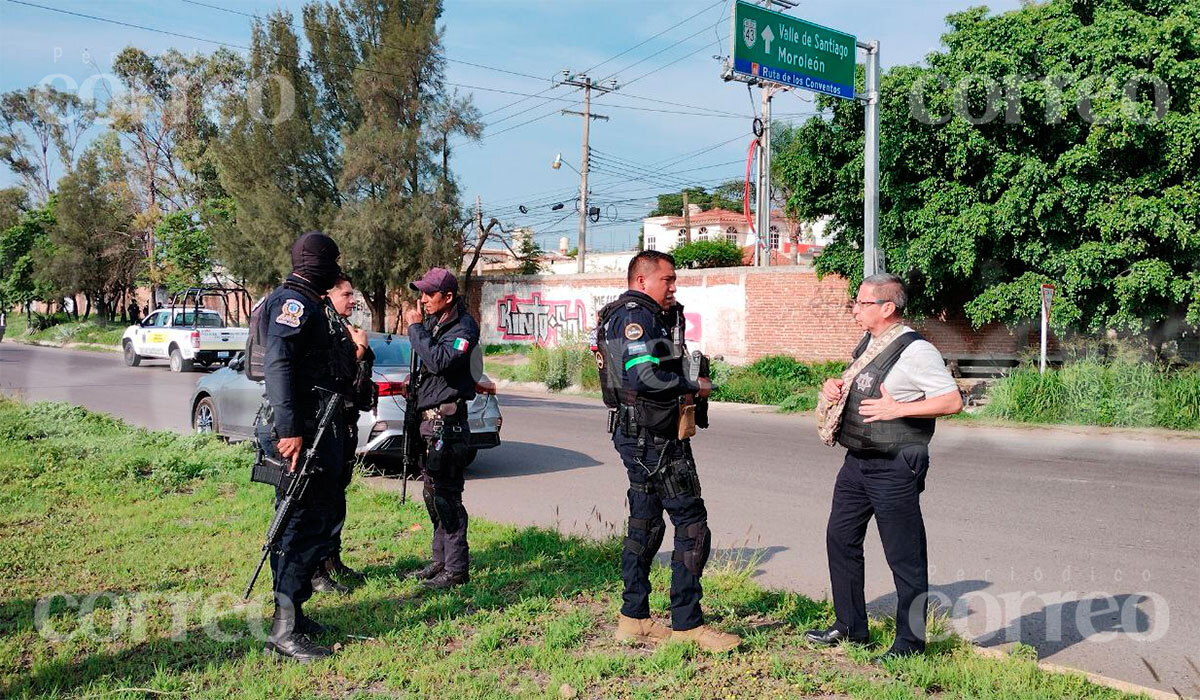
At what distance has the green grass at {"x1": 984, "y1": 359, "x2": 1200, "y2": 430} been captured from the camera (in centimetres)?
1295

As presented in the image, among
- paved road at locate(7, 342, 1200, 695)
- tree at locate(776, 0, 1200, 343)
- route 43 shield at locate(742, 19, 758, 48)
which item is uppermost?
route 43 shield at locate(742, 19, 758, 48)

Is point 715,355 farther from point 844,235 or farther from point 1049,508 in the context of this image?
point 1049,508

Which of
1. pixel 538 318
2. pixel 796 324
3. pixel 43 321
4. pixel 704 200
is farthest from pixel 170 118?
pixel 704 200

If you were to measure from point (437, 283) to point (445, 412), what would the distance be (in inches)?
30.8

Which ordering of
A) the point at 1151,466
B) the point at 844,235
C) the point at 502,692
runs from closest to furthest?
the point at 502,692 < the point at 1151,466 < the point at 844,235

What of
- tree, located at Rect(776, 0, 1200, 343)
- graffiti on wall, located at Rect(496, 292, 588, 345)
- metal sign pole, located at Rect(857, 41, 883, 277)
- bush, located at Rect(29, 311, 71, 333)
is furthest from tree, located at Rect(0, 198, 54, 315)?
metal sign pole, located at Rect(857, 41, 883, 277)

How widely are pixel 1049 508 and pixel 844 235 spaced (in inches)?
408

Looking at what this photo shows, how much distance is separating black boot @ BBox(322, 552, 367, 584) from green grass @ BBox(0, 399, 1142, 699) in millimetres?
131

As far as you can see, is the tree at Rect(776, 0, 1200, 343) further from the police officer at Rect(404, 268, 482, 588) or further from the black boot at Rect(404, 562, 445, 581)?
the black boot at Rect(404, 562, 445, 581)

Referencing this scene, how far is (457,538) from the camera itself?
200 inches

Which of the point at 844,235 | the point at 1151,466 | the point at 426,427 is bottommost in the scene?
the point at 1151,466

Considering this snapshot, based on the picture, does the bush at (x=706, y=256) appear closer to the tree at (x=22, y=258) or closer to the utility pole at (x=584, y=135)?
the utility pole at (x=584, y=135)

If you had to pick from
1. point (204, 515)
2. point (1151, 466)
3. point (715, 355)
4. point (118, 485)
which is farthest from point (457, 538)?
point (715, 355)

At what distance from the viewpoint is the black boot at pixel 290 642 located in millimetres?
3955
